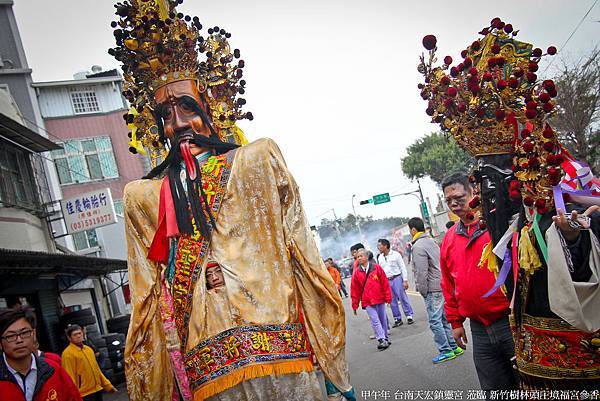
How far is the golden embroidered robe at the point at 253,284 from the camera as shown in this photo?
2592 millimetres

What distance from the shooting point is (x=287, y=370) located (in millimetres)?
2510

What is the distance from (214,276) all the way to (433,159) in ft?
153

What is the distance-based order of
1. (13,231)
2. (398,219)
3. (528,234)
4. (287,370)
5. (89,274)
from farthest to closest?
(398,219) < (89,274) < (13,231) < (528,234) < (287,370)

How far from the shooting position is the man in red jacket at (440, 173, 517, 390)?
138 inches

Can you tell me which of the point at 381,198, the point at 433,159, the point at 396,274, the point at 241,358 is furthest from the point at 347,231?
the point at 241,358

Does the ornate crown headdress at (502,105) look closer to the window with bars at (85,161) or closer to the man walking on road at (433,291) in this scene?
the man walking on road at (433,291)

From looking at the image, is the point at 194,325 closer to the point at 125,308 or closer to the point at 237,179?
the point at 237,179

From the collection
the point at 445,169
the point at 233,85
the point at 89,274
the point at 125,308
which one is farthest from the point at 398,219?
the point at 233,85

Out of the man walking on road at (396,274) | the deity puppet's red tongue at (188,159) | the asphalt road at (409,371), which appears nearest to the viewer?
the deity puppet's red tongue at (188,159)

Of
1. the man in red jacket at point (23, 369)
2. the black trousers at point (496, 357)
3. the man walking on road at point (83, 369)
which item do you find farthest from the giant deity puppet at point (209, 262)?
the man walking on road at point (83, 369)

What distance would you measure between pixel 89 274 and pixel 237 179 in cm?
1469

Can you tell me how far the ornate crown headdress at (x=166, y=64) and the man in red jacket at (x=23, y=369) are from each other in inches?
67.0

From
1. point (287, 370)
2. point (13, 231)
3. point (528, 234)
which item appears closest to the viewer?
point (287, 370)

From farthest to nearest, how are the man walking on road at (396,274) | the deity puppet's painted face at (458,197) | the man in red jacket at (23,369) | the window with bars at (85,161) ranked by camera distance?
1. the window with bars at (85,161)
2. the man walking on road at (396,274)
3. the deity puppet's painted face at (458,197)
4. the man in red jacket at (23,369)
